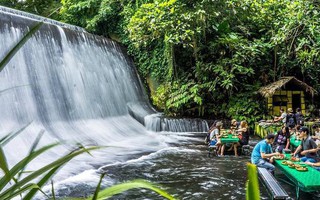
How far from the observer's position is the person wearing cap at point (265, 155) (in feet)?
20.6

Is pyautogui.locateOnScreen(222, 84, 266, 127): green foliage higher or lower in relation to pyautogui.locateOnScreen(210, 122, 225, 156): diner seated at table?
higher

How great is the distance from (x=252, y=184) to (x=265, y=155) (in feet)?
19.8

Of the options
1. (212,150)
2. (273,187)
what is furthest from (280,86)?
(273,187)

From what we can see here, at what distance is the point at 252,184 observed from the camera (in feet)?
2.07

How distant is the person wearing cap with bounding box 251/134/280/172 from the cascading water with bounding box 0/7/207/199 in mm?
3220

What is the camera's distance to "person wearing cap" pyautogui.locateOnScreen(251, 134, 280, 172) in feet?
20.6

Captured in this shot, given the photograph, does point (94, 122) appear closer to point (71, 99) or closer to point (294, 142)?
point (71, 99)

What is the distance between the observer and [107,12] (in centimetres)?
1827

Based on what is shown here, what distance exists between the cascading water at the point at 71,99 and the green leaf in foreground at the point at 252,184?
666 cm

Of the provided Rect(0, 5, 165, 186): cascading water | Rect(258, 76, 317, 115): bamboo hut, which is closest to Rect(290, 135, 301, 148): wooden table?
Rect(0, 5, 165, 186): cascading water

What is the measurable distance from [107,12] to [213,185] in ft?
46.4

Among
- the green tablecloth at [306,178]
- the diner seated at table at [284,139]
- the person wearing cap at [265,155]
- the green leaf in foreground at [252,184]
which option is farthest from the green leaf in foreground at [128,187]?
the diner seated at table at [284,139]

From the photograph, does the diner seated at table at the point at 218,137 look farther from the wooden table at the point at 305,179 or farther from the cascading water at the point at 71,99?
the wooden table at the point at 305,179

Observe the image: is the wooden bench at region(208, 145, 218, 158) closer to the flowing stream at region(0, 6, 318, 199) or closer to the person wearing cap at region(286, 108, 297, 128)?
the flowing stream at region(0, 6, 318, 199)
